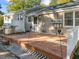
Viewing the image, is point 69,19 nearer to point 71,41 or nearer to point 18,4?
point 71,41

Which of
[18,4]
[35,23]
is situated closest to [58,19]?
[35,23]

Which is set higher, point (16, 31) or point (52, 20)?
point (52, 20)

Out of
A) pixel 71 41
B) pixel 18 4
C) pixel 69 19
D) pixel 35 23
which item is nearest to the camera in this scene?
pixel 71 41

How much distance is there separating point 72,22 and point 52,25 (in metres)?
3.31

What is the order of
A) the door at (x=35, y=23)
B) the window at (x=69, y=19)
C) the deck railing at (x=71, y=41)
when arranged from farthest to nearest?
the door at (x=35, y=23)
the window at (x=69, y=19)
the deck railing at (x=71, y=41)

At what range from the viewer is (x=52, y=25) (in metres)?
19.6

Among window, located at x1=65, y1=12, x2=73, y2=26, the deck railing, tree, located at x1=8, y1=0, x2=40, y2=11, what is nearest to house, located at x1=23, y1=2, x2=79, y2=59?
window, located at x1=65, y1=12, x2=73, y2=26

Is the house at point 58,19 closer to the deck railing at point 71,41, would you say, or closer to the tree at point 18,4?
the deck railing at point 71,41

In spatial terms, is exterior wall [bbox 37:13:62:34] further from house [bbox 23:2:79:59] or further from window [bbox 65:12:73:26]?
window [bbox 65:12:73:26]

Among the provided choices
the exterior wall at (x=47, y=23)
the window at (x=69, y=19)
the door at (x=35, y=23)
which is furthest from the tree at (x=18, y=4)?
the window at (x=69, y=19)

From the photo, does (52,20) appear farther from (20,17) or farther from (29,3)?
(29,3)

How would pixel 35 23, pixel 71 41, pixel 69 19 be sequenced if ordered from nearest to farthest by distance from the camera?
pixel 71 41 < pixel 69 19 < pixel 35 23

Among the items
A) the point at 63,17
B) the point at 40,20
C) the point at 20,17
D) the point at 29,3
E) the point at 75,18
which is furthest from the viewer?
the point at 29,3

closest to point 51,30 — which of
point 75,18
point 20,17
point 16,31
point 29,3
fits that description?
point 75,18
